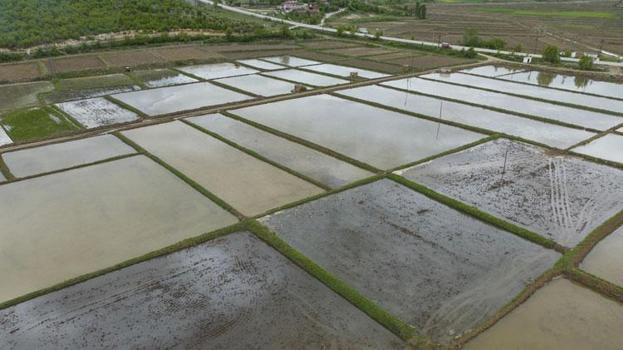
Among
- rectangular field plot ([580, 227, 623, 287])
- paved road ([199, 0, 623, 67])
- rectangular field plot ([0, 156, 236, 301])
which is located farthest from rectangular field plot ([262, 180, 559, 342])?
paved road ([199, 0, 623, 67])

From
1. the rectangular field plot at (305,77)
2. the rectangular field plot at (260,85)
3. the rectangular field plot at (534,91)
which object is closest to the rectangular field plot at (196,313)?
the rectangular field plot at (260,85)

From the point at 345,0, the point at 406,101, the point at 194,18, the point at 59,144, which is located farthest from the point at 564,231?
the point at 345,0

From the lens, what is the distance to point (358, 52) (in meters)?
34.3

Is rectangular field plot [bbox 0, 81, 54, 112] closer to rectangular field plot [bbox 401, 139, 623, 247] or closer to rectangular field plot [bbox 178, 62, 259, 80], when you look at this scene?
rectangular field plot [bbox 178, 62, 259, 80]

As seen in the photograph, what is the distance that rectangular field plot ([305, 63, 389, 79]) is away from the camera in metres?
26.5

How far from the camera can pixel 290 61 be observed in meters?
31.0

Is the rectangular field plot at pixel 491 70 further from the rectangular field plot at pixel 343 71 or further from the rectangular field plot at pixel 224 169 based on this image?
the rectangular field plot at pixel 224 169

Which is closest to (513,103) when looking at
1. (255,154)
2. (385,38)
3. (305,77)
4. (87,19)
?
(305,77)

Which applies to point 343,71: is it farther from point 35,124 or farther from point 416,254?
point 416,254

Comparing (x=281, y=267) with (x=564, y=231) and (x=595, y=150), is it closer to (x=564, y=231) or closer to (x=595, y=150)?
(x=564, y=231)

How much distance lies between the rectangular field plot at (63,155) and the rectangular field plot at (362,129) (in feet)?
17.7

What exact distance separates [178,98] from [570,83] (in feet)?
67.5

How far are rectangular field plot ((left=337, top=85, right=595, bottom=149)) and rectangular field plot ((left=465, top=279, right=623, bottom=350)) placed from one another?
846 centimetres

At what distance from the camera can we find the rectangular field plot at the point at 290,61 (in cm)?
2994
